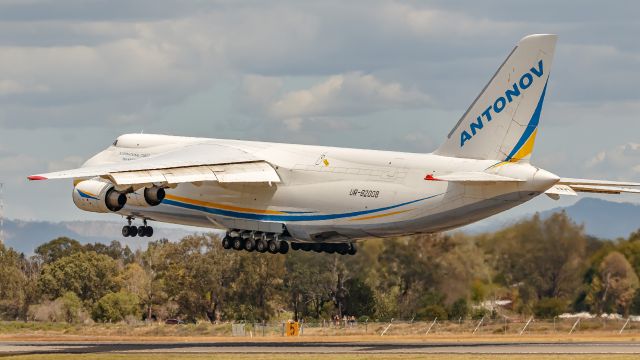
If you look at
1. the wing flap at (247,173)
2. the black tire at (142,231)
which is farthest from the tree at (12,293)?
the wing flap at (247,173)

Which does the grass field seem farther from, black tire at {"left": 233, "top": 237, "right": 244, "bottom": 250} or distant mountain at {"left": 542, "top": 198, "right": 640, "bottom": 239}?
distant mountain at {"left": 542, "top": 198, "right": 640, "bottom": 239}

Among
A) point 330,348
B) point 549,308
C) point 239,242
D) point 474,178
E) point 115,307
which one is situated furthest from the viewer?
point 115,307

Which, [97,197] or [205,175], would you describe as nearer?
[205,175]

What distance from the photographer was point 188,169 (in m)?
41.2

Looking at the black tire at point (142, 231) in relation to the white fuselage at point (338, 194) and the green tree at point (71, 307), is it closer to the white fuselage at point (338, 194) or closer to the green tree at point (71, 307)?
the white fuselage at point (338, 194)

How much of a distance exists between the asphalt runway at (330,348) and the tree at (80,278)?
21097 mm

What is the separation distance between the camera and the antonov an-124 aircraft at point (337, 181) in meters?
38.2

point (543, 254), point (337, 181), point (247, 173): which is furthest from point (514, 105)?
point (543, 254)

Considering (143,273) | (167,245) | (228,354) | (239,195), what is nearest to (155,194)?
(239,195)

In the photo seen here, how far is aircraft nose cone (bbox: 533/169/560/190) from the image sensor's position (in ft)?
120

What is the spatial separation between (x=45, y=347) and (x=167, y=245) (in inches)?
828

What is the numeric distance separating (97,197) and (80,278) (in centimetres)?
2516

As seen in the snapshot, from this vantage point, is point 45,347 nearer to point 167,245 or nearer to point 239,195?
point 239,195

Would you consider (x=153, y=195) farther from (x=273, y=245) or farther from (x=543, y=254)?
(x=543, y=254)
